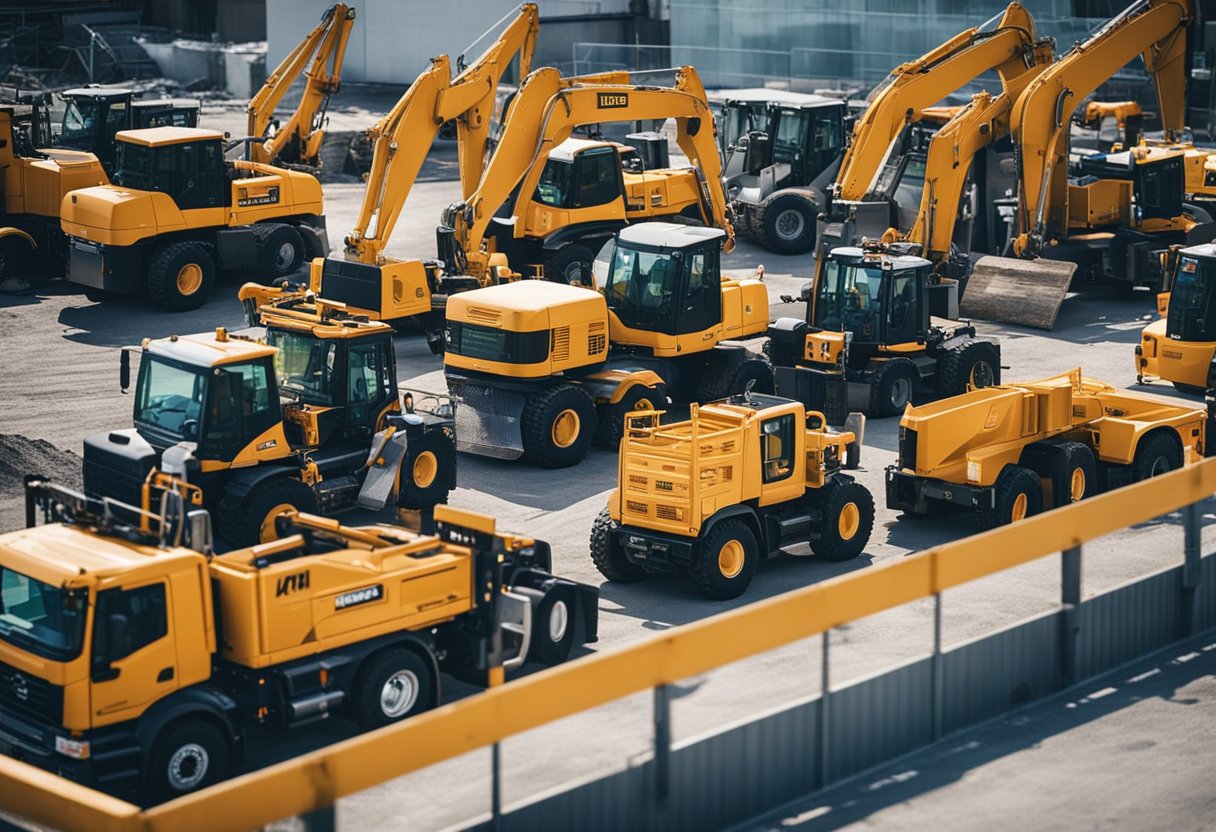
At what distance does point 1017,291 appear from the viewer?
31547mm

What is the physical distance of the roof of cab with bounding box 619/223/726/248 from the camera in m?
25.2

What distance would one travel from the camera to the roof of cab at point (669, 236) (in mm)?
25188

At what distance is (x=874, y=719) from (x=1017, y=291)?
1856 centimetres

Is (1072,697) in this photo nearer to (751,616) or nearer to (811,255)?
(751,616)

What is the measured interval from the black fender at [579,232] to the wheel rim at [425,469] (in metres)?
10.5

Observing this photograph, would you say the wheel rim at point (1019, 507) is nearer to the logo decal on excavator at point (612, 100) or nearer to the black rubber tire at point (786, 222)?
the logo decal on excavator at point (612, 100)

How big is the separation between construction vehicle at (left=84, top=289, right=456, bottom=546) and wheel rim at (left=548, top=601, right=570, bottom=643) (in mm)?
3518

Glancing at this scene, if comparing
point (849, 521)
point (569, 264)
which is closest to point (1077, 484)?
point (849, 521)

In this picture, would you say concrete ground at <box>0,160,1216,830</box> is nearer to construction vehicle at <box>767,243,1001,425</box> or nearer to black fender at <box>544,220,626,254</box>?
construction vehicle at <box>767,243,1001,425</box>

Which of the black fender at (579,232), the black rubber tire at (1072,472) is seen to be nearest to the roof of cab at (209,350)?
the black rubber tire at (1072,472)

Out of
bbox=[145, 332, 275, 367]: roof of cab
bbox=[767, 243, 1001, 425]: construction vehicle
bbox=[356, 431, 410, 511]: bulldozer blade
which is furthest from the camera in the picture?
bbox=[767, 243, 1001, 425]: construction vehicle

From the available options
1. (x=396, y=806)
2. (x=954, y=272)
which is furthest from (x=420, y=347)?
(x=396, y=806)

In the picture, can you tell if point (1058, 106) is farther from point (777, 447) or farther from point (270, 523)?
point (270, 523)

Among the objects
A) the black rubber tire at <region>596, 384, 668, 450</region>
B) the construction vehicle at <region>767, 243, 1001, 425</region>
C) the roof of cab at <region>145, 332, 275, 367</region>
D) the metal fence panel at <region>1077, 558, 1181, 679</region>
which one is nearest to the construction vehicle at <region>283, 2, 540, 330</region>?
the black rubber tire at <region>596, 384, 668, 450</region>
